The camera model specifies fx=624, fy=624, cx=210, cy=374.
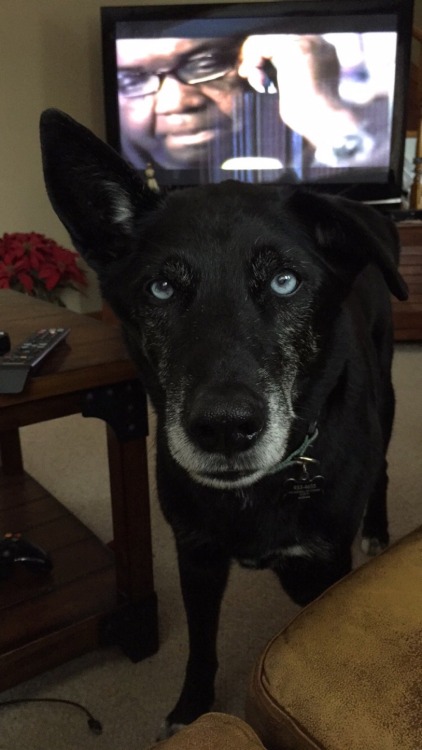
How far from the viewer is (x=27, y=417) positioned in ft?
3.21

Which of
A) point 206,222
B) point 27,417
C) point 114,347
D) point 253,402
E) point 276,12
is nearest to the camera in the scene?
point 253,402

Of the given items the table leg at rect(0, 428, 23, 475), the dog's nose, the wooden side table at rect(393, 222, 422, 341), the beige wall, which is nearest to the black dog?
the dog's nose

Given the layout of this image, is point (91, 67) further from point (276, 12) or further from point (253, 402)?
point (253, 402)

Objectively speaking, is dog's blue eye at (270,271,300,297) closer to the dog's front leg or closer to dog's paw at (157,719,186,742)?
the dog's front leg

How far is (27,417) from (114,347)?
0.70 ft

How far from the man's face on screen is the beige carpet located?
1.89 m

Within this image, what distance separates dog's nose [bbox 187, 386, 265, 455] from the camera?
699 millimetres

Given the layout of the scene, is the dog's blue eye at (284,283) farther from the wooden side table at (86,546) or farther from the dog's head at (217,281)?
the wooden side table at (86,546)

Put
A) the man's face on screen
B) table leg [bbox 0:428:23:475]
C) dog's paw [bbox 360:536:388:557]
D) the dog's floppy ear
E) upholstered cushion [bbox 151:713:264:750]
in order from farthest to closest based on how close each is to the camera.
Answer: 1. the man's face on screen
2. table leg [bbox 0:428:23:475]
3. dog's paw [bbox 360:536:388:557]
4. the dog's floppy ear
5. upholstered cushion [bbox 151:713:264:750]

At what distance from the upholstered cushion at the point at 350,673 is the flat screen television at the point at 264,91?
2668 mm

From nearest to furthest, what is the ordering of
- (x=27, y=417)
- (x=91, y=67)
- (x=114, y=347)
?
1. (x=27, y=417)
2. (x=114, y=347)
3. (x=91, y=67)

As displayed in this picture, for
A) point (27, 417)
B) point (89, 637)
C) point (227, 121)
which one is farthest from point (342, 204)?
point (227, 121)

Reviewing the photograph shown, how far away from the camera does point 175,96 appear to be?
3061 mm

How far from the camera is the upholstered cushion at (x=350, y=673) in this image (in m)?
0.46
